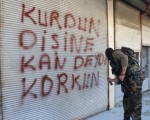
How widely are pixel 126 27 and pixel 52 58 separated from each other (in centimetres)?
455

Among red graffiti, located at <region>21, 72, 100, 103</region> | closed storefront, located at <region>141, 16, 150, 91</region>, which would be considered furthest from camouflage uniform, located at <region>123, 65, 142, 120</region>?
closed storefront, located at <region>141, 16, 150, 91</region>

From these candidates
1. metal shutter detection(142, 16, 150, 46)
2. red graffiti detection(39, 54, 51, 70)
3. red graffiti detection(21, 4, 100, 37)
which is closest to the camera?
red graffiti detection(21, 4, 100, 37)

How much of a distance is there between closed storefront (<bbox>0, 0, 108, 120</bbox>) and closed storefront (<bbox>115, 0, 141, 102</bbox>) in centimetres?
113

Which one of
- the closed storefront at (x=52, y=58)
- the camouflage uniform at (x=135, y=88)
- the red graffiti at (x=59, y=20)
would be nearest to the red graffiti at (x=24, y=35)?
the closed storefront at (x=52, y=58)

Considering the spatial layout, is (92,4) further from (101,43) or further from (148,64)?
(148,64)

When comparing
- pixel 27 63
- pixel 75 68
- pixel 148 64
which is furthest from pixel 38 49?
pixel 148 64

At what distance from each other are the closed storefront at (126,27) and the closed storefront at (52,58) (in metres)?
1.13

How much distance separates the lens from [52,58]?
19.3 ft

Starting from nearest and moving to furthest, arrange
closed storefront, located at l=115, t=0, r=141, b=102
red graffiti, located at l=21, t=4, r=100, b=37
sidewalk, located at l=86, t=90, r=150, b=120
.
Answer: red graffiti, located at l=21, t=4, r=100, b=37, sidewalk, located at l=86, t=90, r=150, b=120, closed storefront, located at l=115, t=0, r=141, b=102

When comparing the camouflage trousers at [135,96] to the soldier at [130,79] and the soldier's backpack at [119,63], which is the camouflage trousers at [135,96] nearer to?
the soldier at [130,79]

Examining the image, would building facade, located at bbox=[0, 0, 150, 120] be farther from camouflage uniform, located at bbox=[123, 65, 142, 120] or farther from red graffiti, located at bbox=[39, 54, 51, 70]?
camouflage uniform, located at bbox=[123, 65, 142, 120]

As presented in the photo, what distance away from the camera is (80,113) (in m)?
6.83

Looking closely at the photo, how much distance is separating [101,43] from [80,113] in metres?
1.99

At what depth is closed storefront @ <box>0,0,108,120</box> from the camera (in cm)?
496
